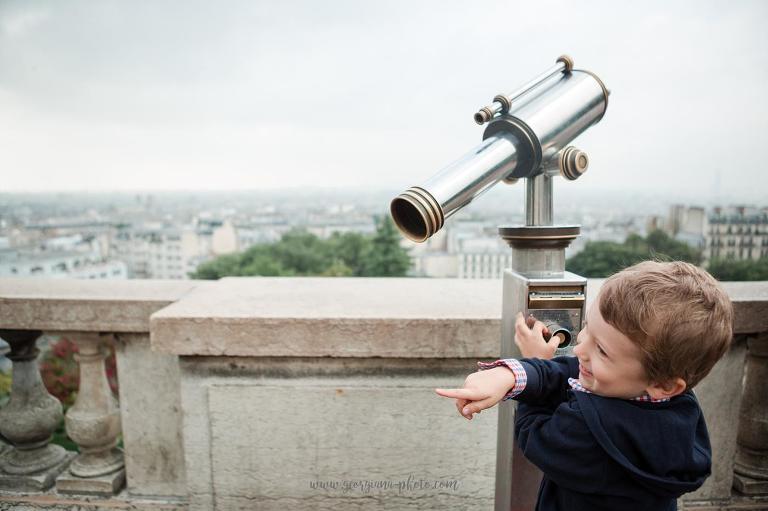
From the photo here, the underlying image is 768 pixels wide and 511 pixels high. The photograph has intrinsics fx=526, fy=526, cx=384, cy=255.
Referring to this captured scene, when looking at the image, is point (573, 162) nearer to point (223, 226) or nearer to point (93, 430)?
point (93, 430)

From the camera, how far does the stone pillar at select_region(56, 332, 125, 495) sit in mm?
2141

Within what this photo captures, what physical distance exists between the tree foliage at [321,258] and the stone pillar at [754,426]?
40125 millimetres

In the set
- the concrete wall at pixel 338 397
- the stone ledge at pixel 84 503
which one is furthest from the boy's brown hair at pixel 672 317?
the stone ledge at pixel 84 503

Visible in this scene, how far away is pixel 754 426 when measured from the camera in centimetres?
214

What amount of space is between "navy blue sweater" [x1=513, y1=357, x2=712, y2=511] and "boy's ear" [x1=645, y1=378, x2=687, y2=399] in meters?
0.03

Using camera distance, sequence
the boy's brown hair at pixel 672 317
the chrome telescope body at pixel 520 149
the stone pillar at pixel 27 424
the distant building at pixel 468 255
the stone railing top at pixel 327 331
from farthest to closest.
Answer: the distant building at pixel 468 255 → the stone pillar at pixel 27 424 → the stone railing top at pixel 327 331 → the chrome telescope body at pixel 520 149 → the boy's brown hair at pixel 672 317

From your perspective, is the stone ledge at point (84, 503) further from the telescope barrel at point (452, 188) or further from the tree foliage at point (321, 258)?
the tree foliage at point (321, 258)

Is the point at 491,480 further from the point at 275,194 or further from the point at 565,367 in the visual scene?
the point at 275,194

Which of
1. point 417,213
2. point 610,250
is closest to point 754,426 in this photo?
point 417,213

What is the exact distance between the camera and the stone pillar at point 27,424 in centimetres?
217

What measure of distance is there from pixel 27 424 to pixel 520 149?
223 cm

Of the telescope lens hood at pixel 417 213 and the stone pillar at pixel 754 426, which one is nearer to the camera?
the telescope lens hood at pixel 417 213

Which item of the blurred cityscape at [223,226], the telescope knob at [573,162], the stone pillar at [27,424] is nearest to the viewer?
the telescope knob at [573,162]

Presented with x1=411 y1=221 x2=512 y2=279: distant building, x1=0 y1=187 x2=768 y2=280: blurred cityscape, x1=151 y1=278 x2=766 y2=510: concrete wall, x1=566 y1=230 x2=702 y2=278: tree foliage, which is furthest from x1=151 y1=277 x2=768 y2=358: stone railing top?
x1=566 y1=230 x2=702 y2=278: tree foliage
